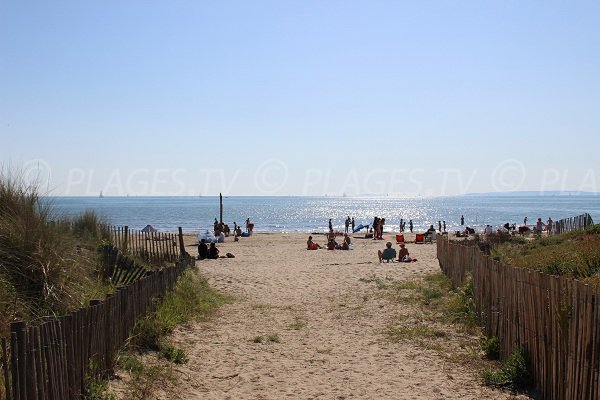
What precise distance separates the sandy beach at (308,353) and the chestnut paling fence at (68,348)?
0.93m

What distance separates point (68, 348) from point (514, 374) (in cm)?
492

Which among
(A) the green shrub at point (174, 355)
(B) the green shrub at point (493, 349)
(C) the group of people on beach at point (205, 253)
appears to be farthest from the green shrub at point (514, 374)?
(C) the group of people on beach at point (205, 253)

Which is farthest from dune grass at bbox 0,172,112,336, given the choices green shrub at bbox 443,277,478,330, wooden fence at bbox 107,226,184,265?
green shrub at bbox 443,277,478,330

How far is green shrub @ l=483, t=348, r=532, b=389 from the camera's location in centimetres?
740

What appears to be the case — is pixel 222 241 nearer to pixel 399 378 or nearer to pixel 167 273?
pixel 167 273

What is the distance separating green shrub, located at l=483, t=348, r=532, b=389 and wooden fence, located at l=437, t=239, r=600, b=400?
138 millimetres

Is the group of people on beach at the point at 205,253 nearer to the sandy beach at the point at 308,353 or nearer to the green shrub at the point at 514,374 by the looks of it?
the sandy beach at the point at 308,353

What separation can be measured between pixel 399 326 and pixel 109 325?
19.1 ft

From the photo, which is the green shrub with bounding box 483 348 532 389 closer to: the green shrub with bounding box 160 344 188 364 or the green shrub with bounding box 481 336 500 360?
the green shrub with bounding box 481 336 500 360

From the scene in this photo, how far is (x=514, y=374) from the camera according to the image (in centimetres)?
747

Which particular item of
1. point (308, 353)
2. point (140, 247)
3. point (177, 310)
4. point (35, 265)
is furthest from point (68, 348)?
point (140, 247)

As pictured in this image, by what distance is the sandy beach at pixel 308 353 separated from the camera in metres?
7.66

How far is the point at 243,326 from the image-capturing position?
37.9ft

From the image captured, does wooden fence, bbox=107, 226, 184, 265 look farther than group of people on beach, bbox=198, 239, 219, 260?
No
